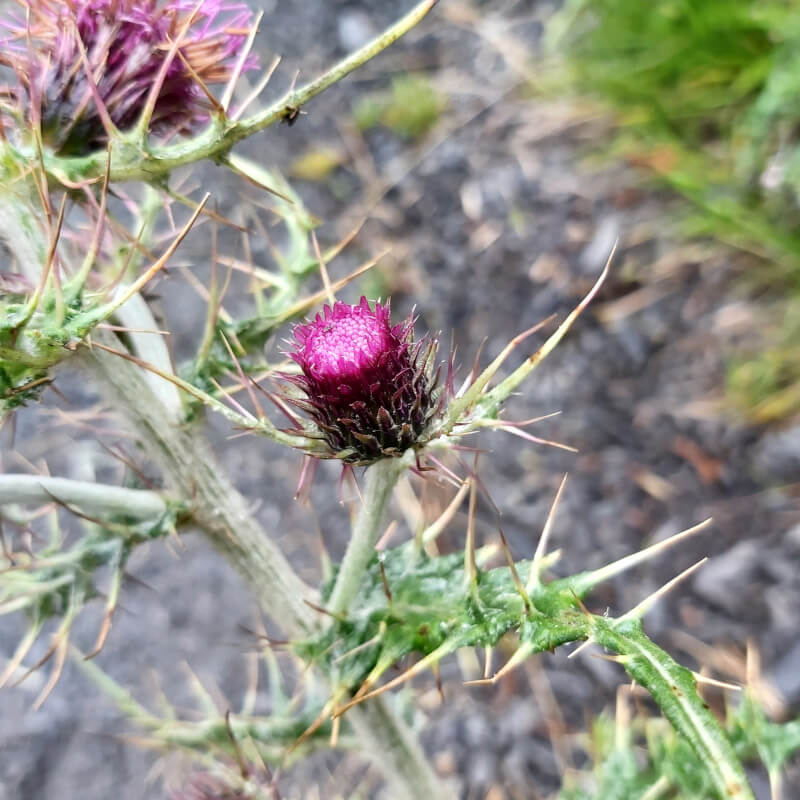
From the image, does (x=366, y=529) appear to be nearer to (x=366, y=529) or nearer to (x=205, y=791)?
(x=366, y=529)

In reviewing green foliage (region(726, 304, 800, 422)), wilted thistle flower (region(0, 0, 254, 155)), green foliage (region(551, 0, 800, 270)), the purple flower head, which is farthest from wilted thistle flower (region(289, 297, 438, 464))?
green foliage (region(551, 0, 800, 270))

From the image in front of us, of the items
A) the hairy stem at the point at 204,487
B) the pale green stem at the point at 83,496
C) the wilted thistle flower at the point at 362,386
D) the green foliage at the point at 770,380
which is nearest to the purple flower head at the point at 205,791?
the hairy stem at the point at 204,487

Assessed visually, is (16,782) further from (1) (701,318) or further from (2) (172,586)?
(1) (701,318)

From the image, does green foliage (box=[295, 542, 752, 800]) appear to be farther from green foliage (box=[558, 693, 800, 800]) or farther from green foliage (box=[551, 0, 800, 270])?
green foliage (box=[551, 0, 800, 270])

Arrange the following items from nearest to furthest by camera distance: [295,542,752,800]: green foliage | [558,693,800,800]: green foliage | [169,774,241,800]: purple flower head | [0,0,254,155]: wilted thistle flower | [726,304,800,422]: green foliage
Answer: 1. [295,542,752,800]: green foliage
2. [0,0,254,155]: wilted thistle flower
3. [558,693,800,800]: green foliage
4. [169,774,241,800]: purple flower head
5. [726,304,800,422]: green foliage

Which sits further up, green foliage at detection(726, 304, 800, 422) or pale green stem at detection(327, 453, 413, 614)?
pale green stem at detection(327, 453, 413, 614)

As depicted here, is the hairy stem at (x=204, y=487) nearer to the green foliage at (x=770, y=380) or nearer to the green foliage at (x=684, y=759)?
the green foliage at (x=684, y=759)

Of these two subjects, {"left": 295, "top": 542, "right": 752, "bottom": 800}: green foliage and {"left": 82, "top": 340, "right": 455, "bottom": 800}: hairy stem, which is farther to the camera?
{"left": 82, "top": 340, "right": 455, "bottom": 800}: hairy stem
